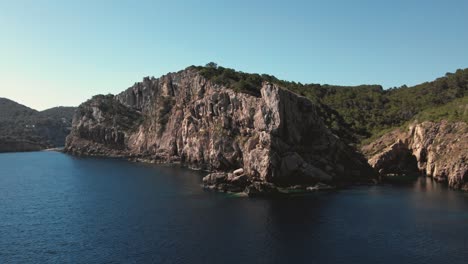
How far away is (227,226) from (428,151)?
288 ft

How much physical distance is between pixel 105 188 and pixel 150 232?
2108 inches

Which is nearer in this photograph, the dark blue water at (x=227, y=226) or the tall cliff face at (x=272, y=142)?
the dark blue water at (x=227, y=226)

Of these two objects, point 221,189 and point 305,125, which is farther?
point 305,125

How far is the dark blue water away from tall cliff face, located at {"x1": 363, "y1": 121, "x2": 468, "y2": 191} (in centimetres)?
734

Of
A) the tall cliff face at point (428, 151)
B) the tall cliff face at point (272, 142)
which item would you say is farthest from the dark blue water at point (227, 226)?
the tall cliff face at point (272, 142)

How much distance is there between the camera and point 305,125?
428 feet

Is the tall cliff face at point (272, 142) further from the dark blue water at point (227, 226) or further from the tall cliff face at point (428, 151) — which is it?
the tall cliff face at point (428, 151)

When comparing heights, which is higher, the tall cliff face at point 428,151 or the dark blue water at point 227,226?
the tall cliff face at point 428,151

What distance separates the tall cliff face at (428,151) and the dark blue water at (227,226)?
7.34 metres

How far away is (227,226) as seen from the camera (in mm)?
78188

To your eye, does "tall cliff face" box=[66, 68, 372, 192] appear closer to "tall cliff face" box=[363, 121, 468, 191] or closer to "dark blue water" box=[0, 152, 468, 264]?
"dark blue water" box=[0, 152, 468, 264]

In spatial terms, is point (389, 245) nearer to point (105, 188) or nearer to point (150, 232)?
point (150, 232)

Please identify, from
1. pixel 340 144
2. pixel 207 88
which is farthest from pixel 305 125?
pixel 207 88

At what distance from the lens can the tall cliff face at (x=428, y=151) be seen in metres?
114
